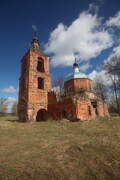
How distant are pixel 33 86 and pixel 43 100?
236 cm

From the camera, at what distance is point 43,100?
1853 cm

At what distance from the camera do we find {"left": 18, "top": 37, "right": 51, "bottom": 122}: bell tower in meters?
17.2

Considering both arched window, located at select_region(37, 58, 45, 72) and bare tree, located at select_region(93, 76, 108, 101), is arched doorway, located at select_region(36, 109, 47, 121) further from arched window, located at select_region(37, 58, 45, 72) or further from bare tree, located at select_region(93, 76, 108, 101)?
bare tree, located at select_region(93, 76, 108, 101)

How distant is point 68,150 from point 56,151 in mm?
609

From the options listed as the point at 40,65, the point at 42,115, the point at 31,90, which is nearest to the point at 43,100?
the point at 31,90

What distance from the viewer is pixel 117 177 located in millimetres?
4637

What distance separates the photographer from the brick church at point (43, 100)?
16703 millimetres

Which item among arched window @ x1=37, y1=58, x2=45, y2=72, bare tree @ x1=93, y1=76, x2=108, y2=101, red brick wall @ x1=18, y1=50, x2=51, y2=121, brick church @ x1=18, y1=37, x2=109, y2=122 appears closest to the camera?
brick church @ x1=18, y1=37, x2=109, y2=122

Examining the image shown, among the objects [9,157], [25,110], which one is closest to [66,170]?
[9,157]

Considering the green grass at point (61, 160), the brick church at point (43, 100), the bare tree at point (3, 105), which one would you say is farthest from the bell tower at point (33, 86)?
the bare tree at point (3, 105)

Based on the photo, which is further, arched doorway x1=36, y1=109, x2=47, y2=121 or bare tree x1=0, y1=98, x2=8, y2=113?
bare tree x1=0, y1=98, x2=8, y2=113

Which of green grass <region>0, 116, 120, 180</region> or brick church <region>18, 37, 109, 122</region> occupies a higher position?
brick church <region>18, 37, 109, 122</region>

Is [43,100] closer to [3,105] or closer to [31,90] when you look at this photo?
[31,90]

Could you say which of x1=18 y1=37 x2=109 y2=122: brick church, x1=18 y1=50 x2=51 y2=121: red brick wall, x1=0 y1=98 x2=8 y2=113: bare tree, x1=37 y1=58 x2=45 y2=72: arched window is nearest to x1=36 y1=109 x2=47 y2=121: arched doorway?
x1=18 y1=37 x2=109 y2=122: brick church
